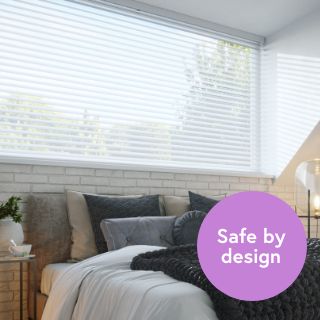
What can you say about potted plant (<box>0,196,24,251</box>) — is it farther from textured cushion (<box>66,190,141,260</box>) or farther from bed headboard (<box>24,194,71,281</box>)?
textured cushion (<box>66,190,141,260</box>)

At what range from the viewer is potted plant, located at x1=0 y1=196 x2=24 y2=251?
9.23ft

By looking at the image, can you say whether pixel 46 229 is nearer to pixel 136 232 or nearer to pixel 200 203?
pixel 136 232

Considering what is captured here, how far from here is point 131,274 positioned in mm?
2018

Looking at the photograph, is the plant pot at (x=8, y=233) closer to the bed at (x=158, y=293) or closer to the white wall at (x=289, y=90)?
the bed at (x=158, y=293)

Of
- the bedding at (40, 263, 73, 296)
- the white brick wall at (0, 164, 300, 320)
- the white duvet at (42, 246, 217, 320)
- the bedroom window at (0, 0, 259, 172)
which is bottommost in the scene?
the bedding at (40, 263, 73, 296)

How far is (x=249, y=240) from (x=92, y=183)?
2.19m

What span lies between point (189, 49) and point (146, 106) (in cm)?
73

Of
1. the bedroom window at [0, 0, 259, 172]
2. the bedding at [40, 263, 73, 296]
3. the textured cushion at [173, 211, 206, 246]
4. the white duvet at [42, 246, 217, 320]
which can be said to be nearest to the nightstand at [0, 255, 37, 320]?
the bedding at [40, 263, 73, 296]

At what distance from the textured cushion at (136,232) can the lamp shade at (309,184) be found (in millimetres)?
1472

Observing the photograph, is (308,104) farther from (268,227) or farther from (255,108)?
(268,227)

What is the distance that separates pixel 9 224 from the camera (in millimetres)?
2861

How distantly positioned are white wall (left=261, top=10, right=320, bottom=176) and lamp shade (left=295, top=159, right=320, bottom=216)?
38cm

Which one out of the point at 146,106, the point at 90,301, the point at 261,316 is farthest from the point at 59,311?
the point at 146,106

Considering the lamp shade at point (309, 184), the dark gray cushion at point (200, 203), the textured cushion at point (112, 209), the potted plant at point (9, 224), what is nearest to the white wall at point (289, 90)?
the lamp shade at point (309, 184)
